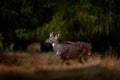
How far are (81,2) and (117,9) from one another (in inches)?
59.4

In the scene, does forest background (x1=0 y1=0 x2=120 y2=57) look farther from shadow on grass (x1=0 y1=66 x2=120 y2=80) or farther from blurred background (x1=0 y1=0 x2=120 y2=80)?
shadow on grass (x1=0 y1=66 x2=120 y2=80)

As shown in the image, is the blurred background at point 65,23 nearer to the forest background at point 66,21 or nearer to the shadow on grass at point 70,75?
the forest background at point 66,21

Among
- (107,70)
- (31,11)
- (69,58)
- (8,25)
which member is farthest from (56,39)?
(107,70)

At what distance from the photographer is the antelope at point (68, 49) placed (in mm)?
11664

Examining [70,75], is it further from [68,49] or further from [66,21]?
[66,21]

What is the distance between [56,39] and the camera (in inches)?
458

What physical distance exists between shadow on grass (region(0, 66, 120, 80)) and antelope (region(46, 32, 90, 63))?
8.55 m

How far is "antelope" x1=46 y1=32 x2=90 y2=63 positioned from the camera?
11664 millimetres

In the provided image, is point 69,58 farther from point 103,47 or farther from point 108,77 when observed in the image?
point 108,77

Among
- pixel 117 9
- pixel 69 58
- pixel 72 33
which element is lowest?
pixel 69 58

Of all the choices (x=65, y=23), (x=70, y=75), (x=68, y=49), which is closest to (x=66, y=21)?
(x=65, y=23)

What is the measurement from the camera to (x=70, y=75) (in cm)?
283

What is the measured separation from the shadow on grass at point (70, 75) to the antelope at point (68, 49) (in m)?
8.55

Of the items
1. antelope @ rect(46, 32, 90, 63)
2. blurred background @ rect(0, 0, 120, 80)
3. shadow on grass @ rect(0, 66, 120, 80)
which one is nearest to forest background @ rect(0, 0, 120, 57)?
blurred background @ rect(0, 0, 120, 80)
